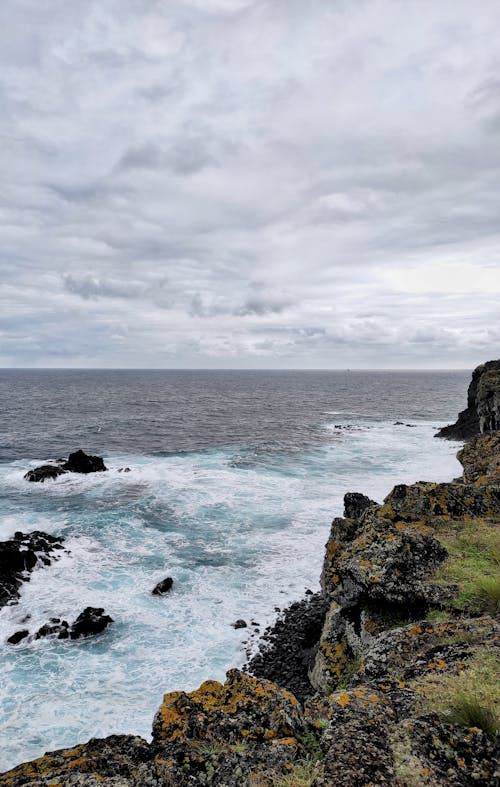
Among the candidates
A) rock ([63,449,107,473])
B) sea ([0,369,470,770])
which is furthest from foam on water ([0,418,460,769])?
rock ([63,449,107,473])

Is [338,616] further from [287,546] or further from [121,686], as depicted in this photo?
[287,546]

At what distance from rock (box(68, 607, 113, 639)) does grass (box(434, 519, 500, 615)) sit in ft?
49.6

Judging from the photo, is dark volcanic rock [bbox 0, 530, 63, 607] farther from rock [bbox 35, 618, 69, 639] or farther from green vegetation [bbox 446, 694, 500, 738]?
green vegetation [bbox 446, 694, 500, 738]

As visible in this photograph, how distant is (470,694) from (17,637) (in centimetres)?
1923

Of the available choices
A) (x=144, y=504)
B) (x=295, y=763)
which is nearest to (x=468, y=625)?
(x=295, y=763)

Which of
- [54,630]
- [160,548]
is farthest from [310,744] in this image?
[160,548]

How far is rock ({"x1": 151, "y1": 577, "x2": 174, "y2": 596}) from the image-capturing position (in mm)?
21156

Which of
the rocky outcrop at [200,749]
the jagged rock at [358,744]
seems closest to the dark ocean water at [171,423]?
the rocky outcrop at [200,749]

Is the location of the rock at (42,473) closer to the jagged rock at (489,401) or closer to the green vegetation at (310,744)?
the green vegetation at (310,744)

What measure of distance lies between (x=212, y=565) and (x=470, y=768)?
21151mm

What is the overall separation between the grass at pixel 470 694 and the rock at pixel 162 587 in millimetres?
17691

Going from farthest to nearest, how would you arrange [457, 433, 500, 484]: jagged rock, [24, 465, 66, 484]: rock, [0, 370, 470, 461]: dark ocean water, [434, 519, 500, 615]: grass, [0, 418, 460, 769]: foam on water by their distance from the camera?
[0, 370, 470, 461]: dark ocean water < [24, 465, 66, 484]: rock < [457, 433, 500, 484]: jagged rock < [0, 418, 460, 769]: foam on water < [434, 519, 500, 615]: grass

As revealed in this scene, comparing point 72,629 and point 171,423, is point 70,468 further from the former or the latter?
point 171,423

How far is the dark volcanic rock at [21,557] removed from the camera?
21.5m
